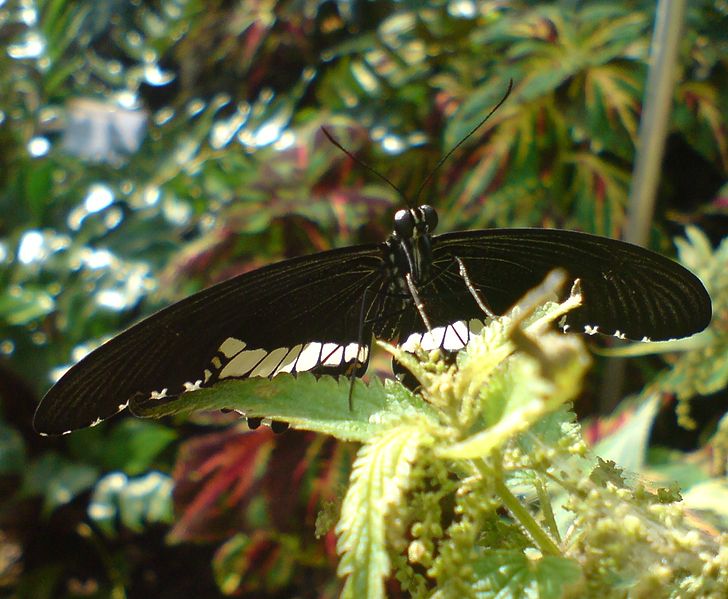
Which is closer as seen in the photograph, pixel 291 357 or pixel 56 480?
pixel 291 357

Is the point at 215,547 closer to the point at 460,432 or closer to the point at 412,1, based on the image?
the point at 412,1

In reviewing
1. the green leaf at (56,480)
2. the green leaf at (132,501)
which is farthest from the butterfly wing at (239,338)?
the green leaf at (56,480)

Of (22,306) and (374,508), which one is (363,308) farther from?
(22,306)

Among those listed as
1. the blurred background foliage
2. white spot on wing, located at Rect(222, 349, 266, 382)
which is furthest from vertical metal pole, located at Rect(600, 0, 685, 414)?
white spot on wing, located at Rect(222, 349, 266, 382)

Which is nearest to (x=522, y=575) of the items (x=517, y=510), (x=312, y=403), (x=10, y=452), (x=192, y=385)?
(x=517, y=510)

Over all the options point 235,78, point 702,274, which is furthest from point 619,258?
point 235,78

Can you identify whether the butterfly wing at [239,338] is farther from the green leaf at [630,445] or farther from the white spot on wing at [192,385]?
the green leaf at [630,445]

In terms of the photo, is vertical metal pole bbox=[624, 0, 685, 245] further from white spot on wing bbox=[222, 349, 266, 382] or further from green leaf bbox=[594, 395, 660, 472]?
white spot on wing bbox=[222, 349, 266, 382]
